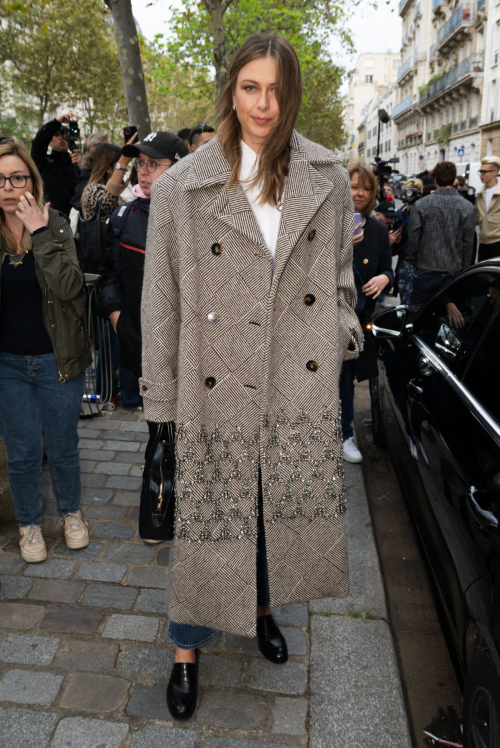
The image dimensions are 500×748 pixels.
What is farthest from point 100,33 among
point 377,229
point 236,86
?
point 236,86

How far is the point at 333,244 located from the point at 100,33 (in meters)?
24.5

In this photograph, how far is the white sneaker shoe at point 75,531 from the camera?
339 centimetres

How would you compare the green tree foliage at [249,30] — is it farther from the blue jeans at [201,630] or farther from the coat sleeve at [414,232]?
the blue jeans at [201,630]

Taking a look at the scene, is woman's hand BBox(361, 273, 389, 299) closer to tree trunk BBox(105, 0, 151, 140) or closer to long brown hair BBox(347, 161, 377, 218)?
long brown hair BBox(347, 161, 377, 218)

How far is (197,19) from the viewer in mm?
21625

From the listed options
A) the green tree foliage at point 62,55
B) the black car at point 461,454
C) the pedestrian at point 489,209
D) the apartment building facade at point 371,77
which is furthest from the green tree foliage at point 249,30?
the apartment building facade at point 371,77

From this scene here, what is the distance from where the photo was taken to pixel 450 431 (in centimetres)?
252

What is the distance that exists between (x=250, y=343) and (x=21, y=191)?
1597 mm

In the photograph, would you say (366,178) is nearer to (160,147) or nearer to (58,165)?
(160,147)

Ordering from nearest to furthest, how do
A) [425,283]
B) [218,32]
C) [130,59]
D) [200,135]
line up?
[200,135], [425,283], [130,59], [218,32]

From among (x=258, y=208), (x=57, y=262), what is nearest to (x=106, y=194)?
(x=57, y=262)

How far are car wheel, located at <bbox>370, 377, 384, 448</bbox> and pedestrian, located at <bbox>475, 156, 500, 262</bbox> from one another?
13.8 ft

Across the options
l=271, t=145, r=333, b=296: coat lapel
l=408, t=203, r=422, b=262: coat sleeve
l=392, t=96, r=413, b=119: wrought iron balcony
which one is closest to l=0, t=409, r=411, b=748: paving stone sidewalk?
l=271, t=145, r=333, b=296: coat lapel

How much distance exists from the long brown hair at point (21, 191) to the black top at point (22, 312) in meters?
0.07
